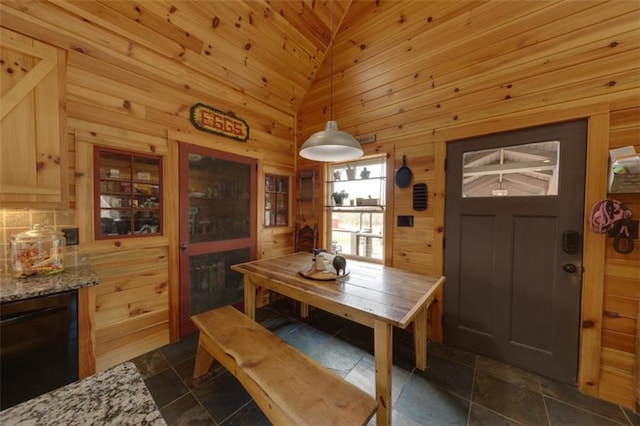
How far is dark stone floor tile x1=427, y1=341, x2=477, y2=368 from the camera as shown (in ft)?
6.75

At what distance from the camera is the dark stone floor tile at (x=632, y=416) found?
Answer: 4.90ft

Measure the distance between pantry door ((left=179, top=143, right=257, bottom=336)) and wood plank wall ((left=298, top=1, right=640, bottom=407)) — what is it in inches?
62.0

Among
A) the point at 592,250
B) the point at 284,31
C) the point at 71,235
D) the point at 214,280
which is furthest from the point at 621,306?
the point at 71,235

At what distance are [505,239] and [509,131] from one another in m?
0.92

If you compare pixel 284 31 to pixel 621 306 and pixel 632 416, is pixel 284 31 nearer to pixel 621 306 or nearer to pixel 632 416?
pixel 621 306

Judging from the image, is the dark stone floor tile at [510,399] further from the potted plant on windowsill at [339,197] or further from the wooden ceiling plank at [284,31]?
the wooden ceiling plank at [284,31]

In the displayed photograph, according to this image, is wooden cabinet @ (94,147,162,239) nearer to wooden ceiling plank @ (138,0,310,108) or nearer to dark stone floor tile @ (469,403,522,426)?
wooden ceiling plank @ (138,0,310,108)

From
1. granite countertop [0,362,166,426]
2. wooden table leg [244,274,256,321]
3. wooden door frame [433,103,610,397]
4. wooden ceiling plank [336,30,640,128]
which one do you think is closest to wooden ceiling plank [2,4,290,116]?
wooden ceiling plank [336,30,640,128]

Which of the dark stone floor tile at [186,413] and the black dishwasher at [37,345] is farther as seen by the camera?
the dark stone floor tile at [186,413]

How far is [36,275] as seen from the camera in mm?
1522

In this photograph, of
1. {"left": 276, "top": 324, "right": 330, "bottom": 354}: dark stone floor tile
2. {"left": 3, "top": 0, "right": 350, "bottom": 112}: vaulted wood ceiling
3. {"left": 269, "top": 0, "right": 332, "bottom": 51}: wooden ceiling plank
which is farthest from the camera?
{"left": 269, "top": 0, "right": 332, "bottom": 51}: wooden ceiling plank

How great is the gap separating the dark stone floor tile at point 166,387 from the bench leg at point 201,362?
114 millimetres

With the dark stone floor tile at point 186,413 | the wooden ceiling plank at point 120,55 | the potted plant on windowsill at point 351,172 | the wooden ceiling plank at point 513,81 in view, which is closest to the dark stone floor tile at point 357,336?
the dark stone floor tile at point 186,413

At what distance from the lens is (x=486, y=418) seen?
152 cm
